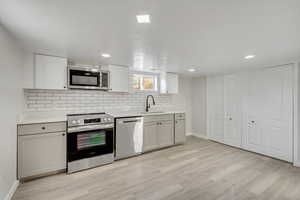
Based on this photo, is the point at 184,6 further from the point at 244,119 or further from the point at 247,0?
the point at 244,119

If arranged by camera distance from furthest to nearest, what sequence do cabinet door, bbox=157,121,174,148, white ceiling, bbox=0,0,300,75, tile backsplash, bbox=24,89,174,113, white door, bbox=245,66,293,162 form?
cabinet door, bbox=157,121,174,148
white door, bbox=245,66,293,162
tile backsplash, bbox=24,89,174,113
white ceiling, bbox=0,0,300,75

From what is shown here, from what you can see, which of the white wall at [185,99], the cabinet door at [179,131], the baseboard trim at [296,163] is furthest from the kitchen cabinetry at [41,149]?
the baseboard trim at [296,163]

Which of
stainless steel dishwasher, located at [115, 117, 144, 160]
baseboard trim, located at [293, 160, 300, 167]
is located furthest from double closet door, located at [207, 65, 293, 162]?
stainless steel dishwasher, located at [115, 117, 144, 160]

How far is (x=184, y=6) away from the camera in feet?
4.04

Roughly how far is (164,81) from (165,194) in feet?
9.93

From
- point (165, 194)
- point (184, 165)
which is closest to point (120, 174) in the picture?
point (165, 194)

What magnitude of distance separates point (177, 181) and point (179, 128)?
1956 mm

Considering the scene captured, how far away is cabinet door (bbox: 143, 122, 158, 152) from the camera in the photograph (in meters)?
3.60

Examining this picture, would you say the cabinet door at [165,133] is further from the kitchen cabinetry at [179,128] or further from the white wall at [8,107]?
the white wall at [8,107]

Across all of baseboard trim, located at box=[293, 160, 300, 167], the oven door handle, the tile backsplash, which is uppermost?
the tile backsplash

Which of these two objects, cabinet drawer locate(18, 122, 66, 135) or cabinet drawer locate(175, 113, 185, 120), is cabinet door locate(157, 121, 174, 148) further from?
cabinet drawer locate(18, 122, 66, 135)

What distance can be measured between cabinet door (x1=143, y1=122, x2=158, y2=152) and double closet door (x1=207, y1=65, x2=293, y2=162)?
2206 millimetres

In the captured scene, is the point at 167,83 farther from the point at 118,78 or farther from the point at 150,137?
the point at 150,137

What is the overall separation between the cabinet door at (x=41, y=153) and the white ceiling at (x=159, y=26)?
4.90ft
